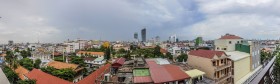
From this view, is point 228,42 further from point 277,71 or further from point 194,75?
point 277,71

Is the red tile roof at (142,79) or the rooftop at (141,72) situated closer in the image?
the red tile roof at (142,79)

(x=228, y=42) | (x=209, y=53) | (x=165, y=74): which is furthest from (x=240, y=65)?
(x=165, y=74)

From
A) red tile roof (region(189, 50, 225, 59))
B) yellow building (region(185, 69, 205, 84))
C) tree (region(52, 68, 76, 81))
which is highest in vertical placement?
red tile roof (region(189, 50, 225, 59))

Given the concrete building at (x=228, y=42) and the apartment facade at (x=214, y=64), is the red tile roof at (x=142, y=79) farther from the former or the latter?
the concrete building at (x=228, y=42)

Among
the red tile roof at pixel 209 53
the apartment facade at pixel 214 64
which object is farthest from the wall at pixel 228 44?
the red tile roof at pixel 209 53

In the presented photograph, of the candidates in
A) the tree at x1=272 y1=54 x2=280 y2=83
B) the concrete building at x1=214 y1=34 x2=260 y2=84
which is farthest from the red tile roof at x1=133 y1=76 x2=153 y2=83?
the concrete building at x1=214 y1=34 x2=260 y2=84

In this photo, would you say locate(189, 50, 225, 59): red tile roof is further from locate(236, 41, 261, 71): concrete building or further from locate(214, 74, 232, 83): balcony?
locate(236, 41, 261, 71): concrete building
